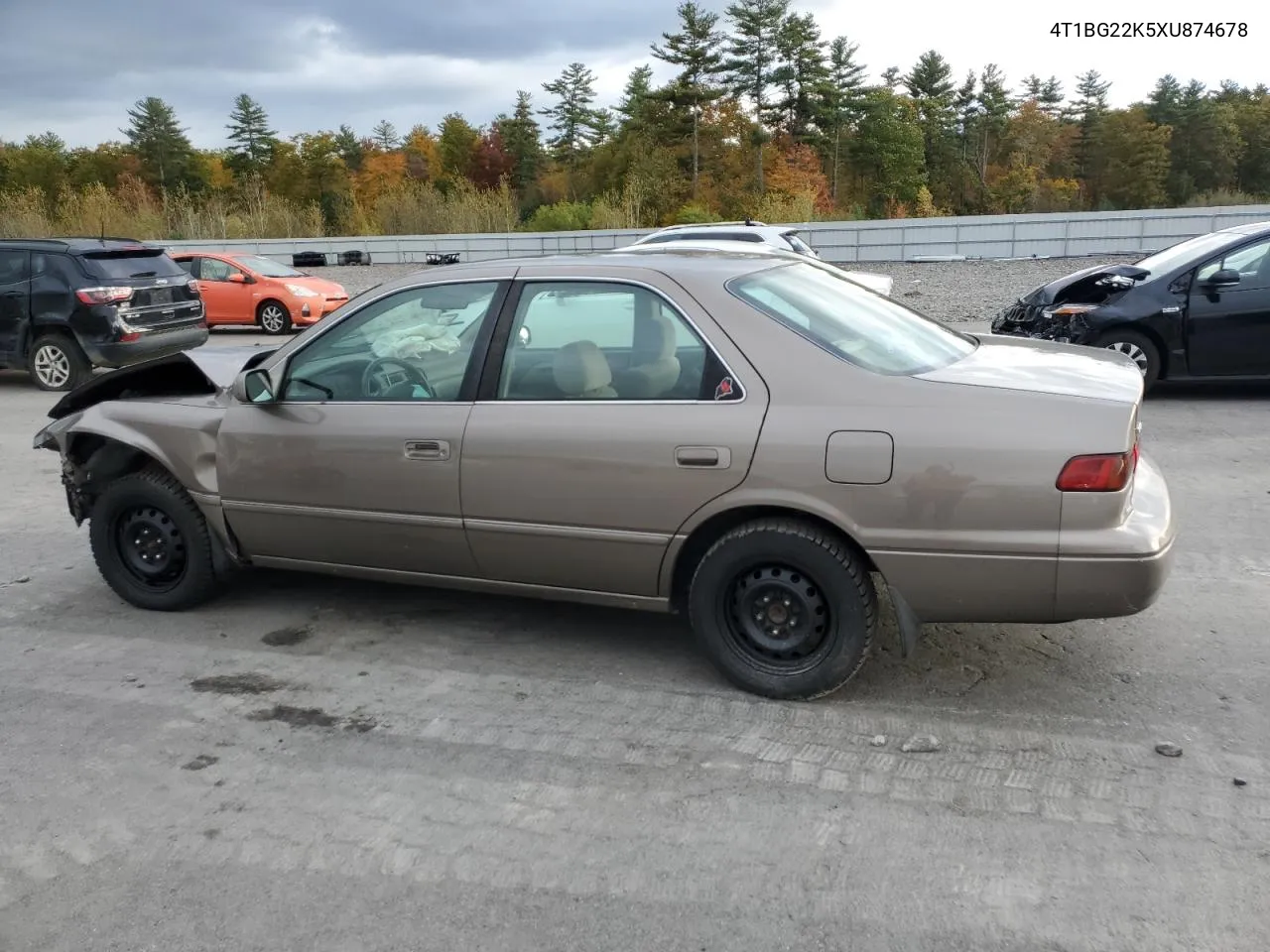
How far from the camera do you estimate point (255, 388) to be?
177 inches

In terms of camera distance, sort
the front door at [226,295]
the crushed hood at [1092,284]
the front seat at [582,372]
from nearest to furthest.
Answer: the front seat at [582,372]
the crushed hood at [1092,284]
the front door at [226,295]

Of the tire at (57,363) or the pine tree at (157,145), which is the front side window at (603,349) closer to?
the tire at (57,363)

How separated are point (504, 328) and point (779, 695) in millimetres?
1786

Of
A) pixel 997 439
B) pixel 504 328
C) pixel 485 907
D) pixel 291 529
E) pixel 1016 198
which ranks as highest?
pixel 1016 198

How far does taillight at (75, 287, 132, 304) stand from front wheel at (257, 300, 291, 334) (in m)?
6.29

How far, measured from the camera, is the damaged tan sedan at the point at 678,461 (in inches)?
138

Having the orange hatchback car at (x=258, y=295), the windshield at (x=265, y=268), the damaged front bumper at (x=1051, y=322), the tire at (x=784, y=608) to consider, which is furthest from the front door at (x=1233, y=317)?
the windshield at (x=265, y=268)

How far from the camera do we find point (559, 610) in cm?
492

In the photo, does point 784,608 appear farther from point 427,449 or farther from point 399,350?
point 399,350

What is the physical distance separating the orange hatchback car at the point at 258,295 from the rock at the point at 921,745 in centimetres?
1649

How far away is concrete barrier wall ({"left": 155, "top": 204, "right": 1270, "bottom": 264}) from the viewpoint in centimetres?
2691

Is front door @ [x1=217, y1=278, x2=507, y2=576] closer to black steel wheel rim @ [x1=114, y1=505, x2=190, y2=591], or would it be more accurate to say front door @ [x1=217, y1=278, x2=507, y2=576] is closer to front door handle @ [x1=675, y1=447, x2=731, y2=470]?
black steel wheel rim @ [x1=114, y1=505, x2=190, y2=591]

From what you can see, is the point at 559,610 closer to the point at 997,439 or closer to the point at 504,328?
the point at 504,328

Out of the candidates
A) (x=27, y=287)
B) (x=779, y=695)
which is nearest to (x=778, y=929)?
(x=779, y=695)
